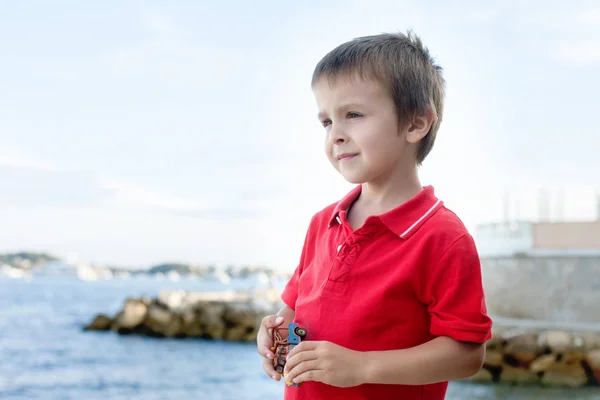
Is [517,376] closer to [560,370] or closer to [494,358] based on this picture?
[494,358]

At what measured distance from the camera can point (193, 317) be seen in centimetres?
1773

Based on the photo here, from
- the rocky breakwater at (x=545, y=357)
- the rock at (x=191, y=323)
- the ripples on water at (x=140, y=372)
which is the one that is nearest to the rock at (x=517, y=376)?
the rocky breakwater at (x=545, y=357)

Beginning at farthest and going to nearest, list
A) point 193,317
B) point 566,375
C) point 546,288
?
point 193,317, point 546,288, point 566,375

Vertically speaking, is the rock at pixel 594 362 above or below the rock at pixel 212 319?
above

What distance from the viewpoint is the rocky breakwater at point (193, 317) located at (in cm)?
1688

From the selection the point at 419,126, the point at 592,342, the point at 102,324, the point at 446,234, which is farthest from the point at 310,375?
the point at 102,324

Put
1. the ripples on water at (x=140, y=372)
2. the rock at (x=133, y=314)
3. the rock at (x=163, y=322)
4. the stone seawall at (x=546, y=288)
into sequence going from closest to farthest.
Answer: the stone seawall at (x=546, y=288) < the ripples on water at (x=140, y=372) < the rock at (x=163, y=322) < the rock at (x=133, y=314)

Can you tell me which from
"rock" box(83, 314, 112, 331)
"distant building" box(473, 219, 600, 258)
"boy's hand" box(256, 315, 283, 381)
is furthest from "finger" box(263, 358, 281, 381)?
"rock" box(83, 314, 112, 331)

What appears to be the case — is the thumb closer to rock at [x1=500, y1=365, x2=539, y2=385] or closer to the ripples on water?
the ripples on water

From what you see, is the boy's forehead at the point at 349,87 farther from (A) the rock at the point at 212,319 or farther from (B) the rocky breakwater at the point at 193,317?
(A) the rock at the point at 212,319

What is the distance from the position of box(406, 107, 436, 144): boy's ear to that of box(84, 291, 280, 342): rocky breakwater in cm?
1490

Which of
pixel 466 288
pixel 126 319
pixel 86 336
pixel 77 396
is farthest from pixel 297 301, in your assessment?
pixel 86 336

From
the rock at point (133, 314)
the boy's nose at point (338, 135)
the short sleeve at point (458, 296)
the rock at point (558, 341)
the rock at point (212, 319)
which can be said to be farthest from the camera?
the rock at point (133, 314)

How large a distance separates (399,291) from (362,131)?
239 millimetres
